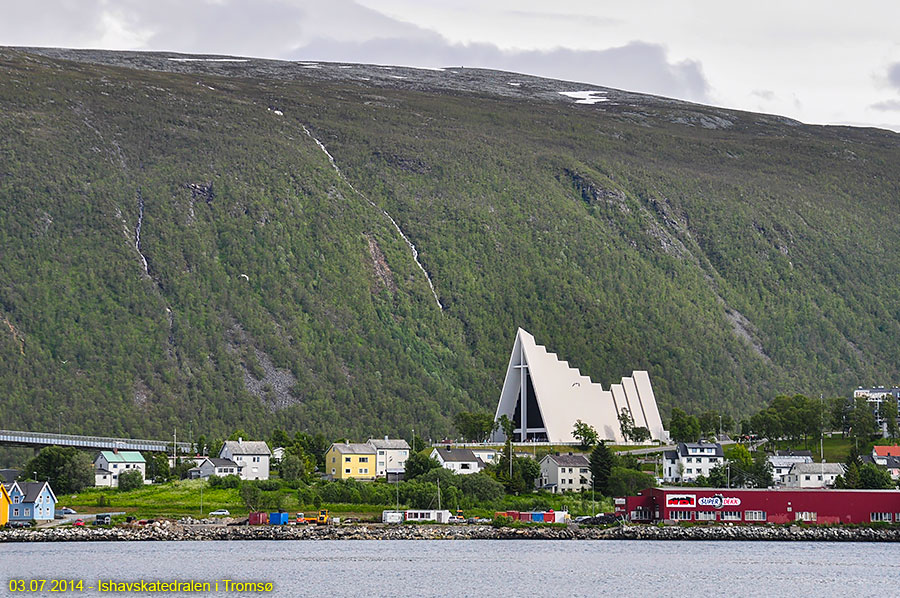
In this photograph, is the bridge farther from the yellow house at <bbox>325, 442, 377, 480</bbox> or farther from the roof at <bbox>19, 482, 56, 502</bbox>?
the roof at <bbox>19, 482, 56, 502</bbox>

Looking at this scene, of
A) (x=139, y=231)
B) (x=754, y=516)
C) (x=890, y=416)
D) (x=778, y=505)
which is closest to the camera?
(x=754, y=516)

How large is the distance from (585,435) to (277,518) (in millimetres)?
35175

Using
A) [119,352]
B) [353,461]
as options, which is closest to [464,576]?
[353,461]

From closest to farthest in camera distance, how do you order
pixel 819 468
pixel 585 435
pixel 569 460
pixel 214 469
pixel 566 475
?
1. pixel 819 468
2. pixel 566 475
3. pixel 569 460
4. pixel 214 469
5. pixel 585 435

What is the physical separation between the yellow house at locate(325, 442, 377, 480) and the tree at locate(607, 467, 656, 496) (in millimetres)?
16682

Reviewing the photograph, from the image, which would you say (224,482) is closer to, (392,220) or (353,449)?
(353,449)

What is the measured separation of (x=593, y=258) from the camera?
187 m

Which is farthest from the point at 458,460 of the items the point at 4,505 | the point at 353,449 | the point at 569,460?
the point at 4,505

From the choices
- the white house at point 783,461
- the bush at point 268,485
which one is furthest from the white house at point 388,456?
the white house at point 783,461

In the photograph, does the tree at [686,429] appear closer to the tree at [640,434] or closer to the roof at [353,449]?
the tree at [640,434]

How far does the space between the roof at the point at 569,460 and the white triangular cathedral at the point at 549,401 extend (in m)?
22.6

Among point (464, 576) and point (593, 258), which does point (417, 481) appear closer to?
point (464, 576)

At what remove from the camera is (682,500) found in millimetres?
85312

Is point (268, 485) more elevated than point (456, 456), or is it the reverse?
point (456, 456)
